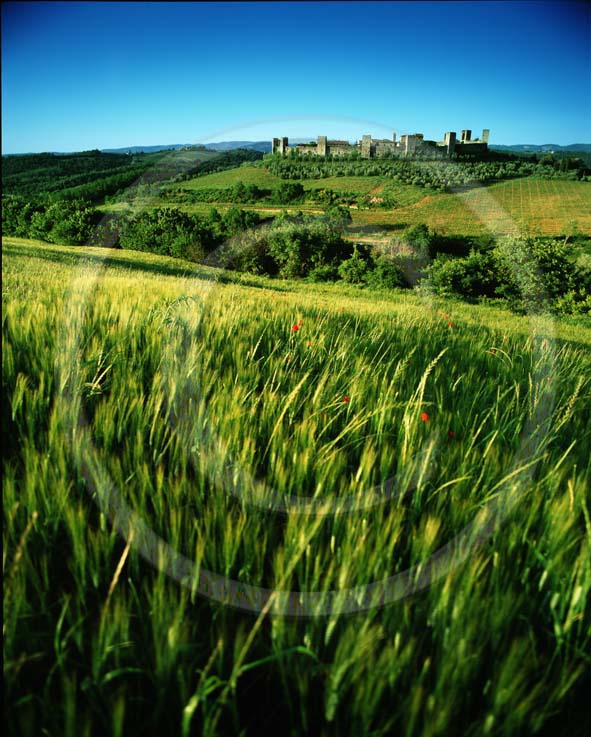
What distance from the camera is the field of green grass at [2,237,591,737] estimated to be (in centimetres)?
58

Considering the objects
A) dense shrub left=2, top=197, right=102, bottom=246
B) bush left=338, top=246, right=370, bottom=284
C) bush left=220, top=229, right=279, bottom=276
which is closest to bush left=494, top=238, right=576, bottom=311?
bush left=338, top=246, right=370, bottom=284

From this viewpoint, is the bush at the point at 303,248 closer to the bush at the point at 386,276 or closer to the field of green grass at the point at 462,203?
the bush at the point at 386,276

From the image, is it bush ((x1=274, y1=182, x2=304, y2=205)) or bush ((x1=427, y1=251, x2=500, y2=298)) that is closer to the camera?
bush ((x1=427, y1=251, x2=500, y2=298))

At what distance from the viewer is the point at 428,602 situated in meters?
0.72

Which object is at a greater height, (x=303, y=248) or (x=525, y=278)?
(x=303, y=248)

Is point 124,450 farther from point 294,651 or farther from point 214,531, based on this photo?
point 294,651

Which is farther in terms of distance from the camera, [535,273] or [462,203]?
[462,203]

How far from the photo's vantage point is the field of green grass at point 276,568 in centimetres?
58

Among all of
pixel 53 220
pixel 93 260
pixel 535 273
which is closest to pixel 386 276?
pixel 535 273

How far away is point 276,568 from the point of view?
715 mm

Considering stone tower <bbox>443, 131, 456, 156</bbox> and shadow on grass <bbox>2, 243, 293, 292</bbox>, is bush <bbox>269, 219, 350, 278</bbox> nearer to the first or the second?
stone tower <bbox>443, 131, 456, 156</bbox>

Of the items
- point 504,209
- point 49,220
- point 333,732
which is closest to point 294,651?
point 333,732

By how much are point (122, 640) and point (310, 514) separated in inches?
15.0

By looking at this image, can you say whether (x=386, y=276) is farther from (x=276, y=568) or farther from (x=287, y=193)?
(x=276, y=568)
